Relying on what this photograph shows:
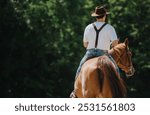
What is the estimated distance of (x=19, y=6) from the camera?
34.8 m

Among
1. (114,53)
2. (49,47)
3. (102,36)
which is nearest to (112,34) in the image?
(102,36)

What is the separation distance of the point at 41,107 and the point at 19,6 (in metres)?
24.9

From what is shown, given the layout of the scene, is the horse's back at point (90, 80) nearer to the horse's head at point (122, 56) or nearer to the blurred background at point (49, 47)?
the horse's head at point (122, 56)

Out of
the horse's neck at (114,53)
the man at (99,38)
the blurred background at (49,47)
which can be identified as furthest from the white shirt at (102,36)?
the blurred background at (49,47)

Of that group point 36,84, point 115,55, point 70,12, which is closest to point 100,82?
point 115,55

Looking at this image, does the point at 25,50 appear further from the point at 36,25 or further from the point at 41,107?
the point at 41,107

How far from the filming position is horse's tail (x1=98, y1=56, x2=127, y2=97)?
11.4 meters

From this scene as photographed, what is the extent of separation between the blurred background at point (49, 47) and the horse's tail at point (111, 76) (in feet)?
69.4

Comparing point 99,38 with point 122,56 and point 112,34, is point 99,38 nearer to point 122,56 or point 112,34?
point 112,34

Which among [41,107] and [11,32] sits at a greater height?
[41,107]

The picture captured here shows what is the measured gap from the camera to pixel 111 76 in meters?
11.4

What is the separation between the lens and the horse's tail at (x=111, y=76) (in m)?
11.4

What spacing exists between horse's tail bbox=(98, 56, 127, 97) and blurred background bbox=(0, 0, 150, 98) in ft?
69.4

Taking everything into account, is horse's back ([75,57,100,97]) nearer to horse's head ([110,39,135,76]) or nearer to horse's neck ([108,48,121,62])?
horse's neck ([108,48,121,62])
